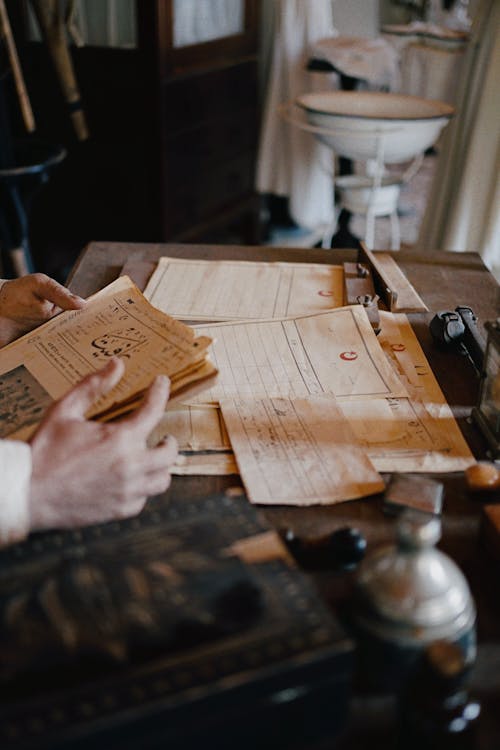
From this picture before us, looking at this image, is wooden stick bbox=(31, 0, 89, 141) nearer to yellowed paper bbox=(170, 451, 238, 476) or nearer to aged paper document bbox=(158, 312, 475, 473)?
aged paper document bbox=(158, 312, 475, 473)

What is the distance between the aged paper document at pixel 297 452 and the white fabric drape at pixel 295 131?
2.65 metres

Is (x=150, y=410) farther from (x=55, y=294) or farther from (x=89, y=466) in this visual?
(x=55, y=294)

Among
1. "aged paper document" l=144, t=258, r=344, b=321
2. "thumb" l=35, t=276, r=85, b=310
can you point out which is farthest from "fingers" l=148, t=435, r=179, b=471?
"aged paper document" l=144, t=258, r=344, b=321

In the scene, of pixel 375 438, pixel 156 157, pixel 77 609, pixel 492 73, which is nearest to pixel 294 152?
pixel 156 157

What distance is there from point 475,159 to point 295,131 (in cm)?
102

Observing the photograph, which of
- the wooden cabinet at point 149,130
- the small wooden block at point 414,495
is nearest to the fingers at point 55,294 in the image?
the small wooden block at point 414,495

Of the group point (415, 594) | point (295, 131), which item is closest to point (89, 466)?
point (415, 594)

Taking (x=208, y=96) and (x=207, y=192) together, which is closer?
(x=208, y=96)

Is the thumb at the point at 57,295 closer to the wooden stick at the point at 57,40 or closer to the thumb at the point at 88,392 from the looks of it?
the thumb at the point at 88,392

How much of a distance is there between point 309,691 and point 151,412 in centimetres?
34

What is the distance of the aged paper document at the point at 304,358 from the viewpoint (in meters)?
1.03

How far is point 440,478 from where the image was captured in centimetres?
87

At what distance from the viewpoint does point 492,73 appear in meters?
2.72

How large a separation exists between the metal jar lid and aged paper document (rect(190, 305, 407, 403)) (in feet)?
1.46
